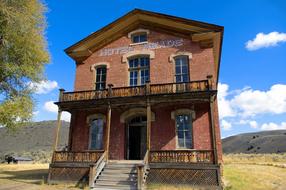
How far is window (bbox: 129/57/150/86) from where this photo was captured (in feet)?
50.3

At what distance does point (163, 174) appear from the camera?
10898 millimetres

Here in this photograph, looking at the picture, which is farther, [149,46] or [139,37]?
[139,37]

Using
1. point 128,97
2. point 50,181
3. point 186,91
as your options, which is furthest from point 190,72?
point 50,181

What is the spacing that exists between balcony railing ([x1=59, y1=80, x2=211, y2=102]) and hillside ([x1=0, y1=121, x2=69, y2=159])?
4068 centimetres

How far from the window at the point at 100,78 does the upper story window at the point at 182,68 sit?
520cm

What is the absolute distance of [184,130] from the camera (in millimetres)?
13312

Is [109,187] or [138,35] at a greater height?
[138,35]

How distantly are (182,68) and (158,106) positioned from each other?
9.92 feet

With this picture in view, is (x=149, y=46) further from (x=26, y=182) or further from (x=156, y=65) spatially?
(x=26, y=182)

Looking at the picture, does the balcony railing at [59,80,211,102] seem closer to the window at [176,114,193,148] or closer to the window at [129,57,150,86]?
the window at [176,114,193,148]

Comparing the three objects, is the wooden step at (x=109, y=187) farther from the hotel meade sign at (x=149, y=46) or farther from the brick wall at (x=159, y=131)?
the hotel meade sign at (x=149, y=46)

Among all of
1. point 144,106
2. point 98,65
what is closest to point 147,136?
point 144,106

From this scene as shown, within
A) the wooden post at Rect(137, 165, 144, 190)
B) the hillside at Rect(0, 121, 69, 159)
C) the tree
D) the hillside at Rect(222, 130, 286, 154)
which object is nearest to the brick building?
the wooden post at Rect(137, 165, 144, 190)

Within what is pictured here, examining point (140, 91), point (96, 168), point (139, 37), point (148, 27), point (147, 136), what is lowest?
point (96, 168)
